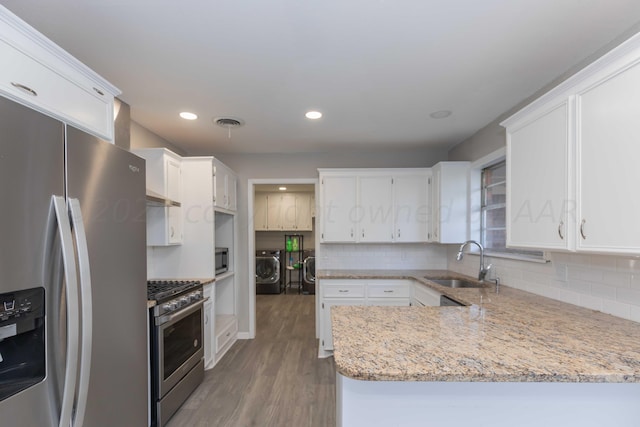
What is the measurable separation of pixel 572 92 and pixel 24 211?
7.80 ft

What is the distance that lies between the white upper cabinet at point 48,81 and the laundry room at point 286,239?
4.94 metres

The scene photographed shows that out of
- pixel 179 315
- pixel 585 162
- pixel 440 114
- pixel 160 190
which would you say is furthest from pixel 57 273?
pixel 440 114

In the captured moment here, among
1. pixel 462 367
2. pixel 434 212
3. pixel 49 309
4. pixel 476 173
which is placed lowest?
pixel 462 367

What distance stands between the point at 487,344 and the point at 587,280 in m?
1.17

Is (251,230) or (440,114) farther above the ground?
(440,114)

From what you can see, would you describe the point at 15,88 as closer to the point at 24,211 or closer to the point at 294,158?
the point at 24,211

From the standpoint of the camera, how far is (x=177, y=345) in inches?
91.7

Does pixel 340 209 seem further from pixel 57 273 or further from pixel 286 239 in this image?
pixel 286 239

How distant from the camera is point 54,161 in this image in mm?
1087

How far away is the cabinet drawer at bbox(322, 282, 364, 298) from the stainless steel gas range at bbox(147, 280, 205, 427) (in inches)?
51.9

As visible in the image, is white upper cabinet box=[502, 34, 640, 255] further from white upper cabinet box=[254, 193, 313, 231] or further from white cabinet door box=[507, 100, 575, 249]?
white upper cabinet box=[254, 193, 313, 231]

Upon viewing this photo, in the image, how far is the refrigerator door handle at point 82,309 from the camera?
3.69ft

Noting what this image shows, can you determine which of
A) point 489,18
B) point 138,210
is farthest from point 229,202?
point 489,18

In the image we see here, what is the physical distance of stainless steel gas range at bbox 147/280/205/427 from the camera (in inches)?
81.3
